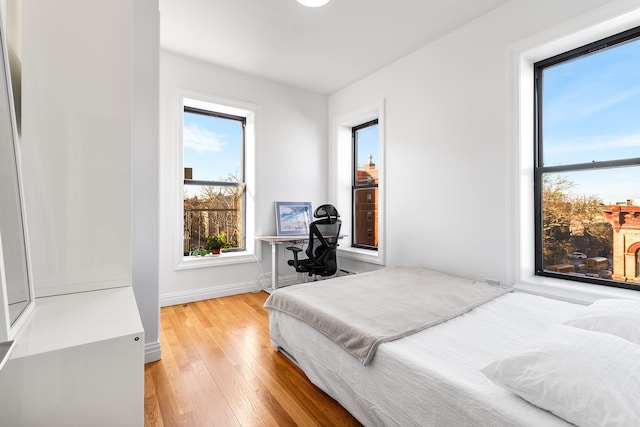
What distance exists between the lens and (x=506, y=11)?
8.24 feet

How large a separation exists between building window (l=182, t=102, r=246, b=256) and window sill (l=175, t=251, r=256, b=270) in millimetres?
170

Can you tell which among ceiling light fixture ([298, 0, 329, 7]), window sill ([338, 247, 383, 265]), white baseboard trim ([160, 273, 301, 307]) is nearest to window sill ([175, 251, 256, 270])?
white baseboard trim ([160, 273, 301, 307])

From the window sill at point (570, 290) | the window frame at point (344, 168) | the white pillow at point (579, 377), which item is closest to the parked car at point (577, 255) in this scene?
the window sill at point (570, 290)

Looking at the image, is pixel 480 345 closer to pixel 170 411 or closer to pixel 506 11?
pixel 170 411

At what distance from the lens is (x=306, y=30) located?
2.94 meters

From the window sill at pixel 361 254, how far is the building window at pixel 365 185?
0.42 feet

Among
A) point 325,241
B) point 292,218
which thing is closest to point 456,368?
point 325,241

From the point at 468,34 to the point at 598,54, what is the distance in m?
1.03

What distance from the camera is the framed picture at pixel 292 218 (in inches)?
164

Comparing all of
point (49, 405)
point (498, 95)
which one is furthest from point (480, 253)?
point (49, 405)

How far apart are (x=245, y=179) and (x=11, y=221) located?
338 cm

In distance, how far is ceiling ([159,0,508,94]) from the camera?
2587 millimetres

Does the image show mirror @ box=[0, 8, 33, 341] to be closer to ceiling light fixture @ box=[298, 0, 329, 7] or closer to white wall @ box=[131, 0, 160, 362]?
white wall @ box=[131, 0, 160, 362]

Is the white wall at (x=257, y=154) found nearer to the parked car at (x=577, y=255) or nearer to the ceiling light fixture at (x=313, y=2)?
the ceiling light fixture at (x=313, y=2)
